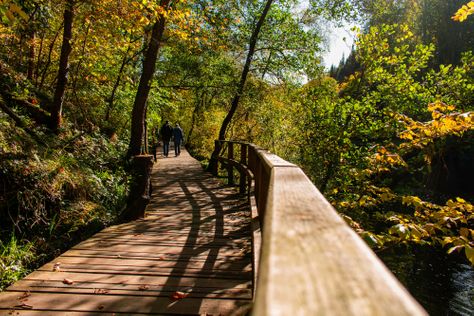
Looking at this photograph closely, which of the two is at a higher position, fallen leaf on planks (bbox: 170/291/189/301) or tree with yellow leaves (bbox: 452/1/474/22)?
tree with yellow leaves (bbox: 452/1/474/22)

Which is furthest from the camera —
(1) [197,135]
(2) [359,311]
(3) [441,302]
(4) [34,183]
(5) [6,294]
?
(1) [197,135]

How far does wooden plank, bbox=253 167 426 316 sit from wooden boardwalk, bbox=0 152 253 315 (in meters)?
2.54

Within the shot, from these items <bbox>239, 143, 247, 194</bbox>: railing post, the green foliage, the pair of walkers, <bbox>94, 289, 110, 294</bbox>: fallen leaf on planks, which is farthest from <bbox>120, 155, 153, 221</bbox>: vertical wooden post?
the pair of walkers

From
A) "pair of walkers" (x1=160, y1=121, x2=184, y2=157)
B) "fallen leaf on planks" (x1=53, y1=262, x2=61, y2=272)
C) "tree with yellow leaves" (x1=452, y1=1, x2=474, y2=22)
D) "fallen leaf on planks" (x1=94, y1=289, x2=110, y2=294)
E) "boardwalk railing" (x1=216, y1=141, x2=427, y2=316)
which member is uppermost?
"tree with yellow leaves" (x1=452, y1=1, x2=474, y2=22)

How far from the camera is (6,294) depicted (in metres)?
3.27

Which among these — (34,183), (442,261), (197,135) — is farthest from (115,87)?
(197,135)

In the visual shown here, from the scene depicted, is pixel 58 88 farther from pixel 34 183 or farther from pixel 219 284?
pixel 219 284

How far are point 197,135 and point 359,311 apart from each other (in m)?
29.5

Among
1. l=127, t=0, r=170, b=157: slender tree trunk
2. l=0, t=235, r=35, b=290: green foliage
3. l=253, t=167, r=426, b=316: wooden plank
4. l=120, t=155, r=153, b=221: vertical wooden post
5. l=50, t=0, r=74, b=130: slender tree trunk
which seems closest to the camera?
l=253, t=167, r=426, b=316: wooden plank

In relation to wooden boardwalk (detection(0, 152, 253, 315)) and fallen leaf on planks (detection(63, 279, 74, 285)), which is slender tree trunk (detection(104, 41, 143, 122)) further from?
fallen leaf on planks (detection(63, 279, 74, 285))

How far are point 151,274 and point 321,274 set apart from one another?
12.1 ft

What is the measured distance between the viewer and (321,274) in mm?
644

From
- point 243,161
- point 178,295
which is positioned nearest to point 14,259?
point 178,295

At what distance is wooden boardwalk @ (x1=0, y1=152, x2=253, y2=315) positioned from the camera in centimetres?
316
